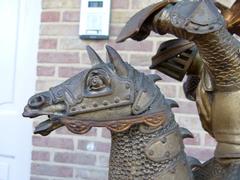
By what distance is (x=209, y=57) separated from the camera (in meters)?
0.74

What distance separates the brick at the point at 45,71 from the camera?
2.06 metres

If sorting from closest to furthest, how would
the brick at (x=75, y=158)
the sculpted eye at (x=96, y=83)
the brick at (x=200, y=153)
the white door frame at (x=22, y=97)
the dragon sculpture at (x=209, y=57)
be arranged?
the dragon sculpture at (x=209, y=57)
the sculpted eye at (x=96, y=83)
the brick at (x=200, y=153)
the brick at (x=75, y=158)
the white door frame at (x=22, y=97)

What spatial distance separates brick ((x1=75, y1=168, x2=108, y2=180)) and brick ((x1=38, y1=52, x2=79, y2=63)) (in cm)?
45

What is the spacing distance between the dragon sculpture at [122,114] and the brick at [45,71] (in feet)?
4.15

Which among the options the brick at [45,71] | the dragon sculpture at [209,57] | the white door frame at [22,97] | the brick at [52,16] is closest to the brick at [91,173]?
the white door frame at [22,97]

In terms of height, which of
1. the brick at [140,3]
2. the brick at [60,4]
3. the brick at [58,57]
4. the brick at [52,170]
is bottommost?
the brick at [52,170]

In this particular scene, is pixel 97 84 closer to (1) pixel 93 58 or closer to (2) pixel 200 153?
(1) pixel 93 58

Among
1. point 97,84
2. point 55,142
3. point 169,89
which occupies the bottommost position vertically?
point 55,142

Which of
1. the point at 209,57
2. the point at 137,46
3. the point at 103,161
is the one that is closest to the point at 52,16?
the point at 137,46

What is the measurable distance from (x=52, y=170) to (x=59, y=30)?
58 cm

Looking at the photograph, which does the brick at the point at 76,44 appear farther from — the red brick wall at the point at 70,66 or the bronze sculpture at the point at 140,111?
the bronze sculpture at the point at 140,111

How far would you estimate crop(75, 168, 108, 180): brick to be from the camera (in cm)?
202

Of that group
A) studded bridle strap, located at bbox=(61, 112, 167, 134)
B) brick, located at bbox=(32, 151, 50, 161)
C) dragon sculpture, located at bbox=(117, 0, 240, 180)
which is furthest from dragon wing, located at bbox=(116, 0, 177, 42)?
brick, located at bbox=(32, 151, 50, 161)

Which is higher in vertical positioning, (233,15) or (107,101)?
(233,15)
